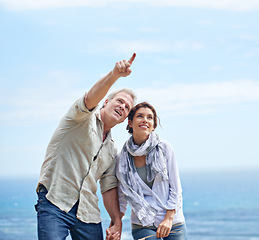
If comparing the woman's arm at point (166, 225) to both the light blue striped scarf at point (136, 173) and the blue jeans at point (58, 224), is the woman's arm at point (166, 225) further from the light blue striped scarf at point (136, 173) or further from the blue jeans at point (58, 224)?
the blue jeans at point (58, 224)

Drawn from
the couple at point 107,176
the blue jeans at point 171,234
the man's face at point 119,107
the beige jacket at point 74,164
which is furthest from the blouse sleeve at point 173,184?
the beige jacket at point 74,164

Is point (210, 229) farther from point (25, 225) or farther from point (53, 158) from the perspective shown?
point (53, 158)

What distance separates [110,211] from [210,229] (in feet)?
117

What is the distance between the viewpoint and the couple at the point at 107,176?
3.01 metres

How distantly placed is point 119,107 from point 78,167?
528 mm

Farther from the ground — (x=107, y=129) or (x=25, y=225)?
(x=107, y=129)

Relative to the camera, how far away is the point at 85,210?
3.12 meters

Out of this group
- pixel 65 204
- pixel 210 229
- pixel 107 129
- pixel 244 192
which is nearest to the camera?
pixel 65 204

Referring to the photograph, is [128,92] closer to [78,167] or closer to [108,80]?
[108,80]

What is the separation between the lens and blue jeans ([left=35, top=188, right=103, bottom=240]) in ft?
9.67

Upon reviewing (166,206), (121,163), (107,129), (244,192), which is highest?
(107,129)

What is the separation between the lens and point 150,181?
3.23 m

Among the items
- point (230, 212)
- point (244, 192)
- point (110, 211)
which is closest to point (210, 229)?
point (230, 212)

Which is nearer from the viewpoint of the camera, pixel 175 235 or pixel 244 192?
pixel 175 235
